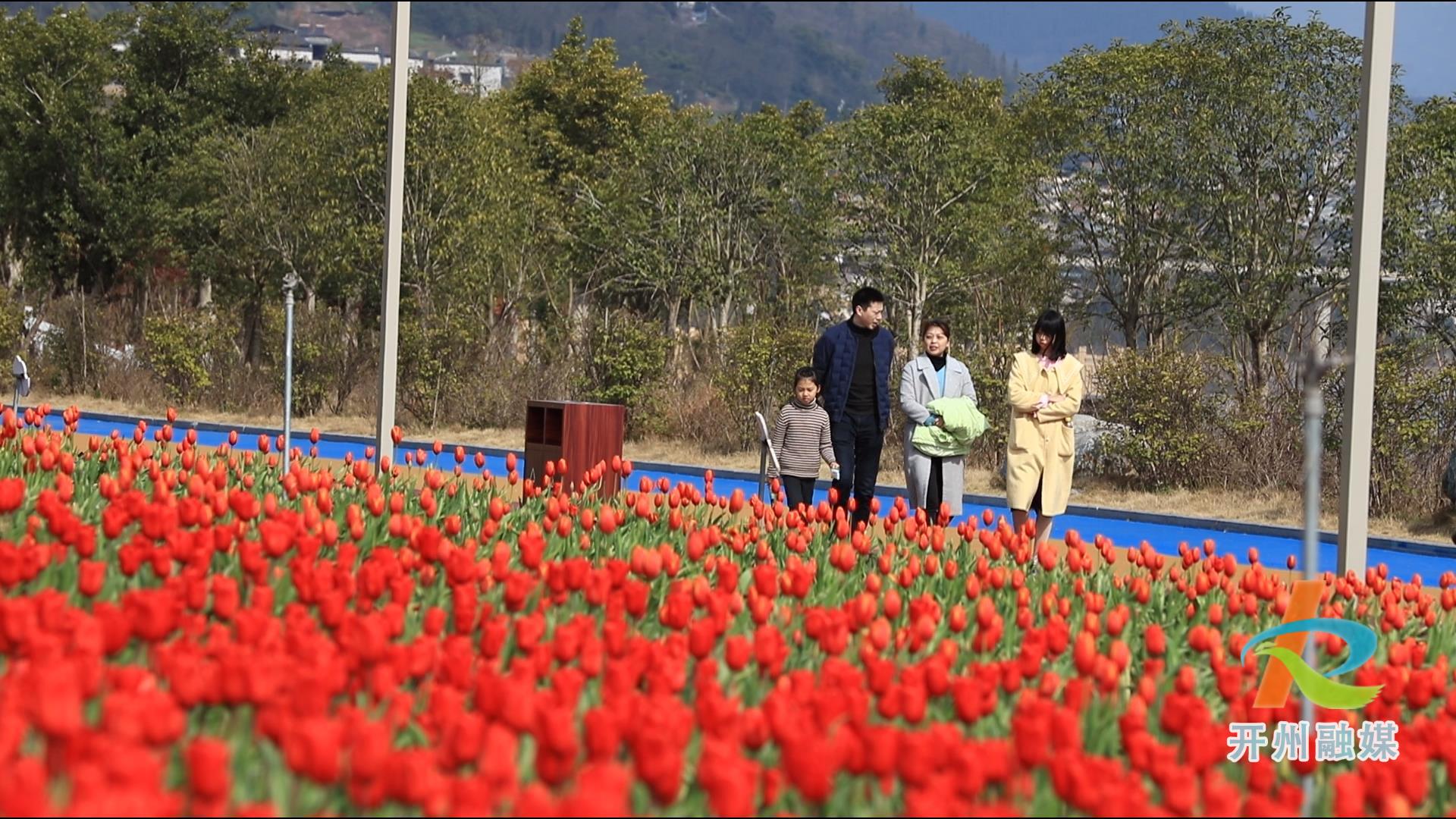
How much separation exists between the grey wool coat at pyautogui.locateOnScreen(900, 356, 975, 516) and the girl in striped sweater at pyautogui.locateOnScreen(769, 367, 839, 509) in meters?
0.49

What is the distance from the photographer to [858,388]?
1113cm

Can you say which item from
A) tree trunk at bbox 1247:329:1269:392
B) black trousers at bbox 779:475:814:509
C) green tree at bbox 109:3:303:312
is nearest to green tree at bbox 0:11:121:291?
green tree at bbox 109:3:303:312

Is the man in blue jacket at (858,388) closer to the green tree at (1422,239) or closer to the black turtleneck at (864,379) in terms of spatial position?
the black turtleneck at (864,379)

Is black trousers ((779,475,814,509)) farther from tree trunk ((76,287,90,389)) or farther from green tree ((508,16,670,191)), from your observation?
green tree ((508,16,670,191))

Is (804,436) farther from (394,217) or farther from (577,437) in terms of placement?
(394,217)

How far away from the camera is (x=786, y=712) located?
3.61m

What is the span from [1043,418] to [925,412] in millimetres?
950

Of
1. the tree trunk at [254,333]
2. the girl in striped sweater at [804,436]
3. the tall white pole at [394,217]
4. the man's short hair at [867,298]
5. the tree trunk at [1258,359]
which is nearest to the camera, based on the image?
the man's short hair at [867,298]

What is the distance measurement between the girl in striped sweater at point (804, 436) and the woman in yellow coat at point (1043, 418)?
4.06 feet

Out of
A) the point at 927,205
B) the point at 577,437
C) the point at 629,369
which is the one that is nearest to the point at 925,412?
the point at 577,437

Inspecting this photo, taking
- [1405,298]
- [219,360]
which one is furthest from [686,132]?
[1405,298]

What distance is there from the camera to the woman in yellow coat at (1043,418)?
408 inches

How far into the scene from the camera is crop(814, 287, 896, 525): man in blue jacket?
1102 centimetres

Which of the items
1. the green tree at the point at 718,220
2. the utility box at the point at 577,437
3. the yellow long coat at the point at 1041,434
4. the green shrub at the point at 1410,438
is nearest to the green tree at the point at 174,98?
the green tree at the point at 718,220
